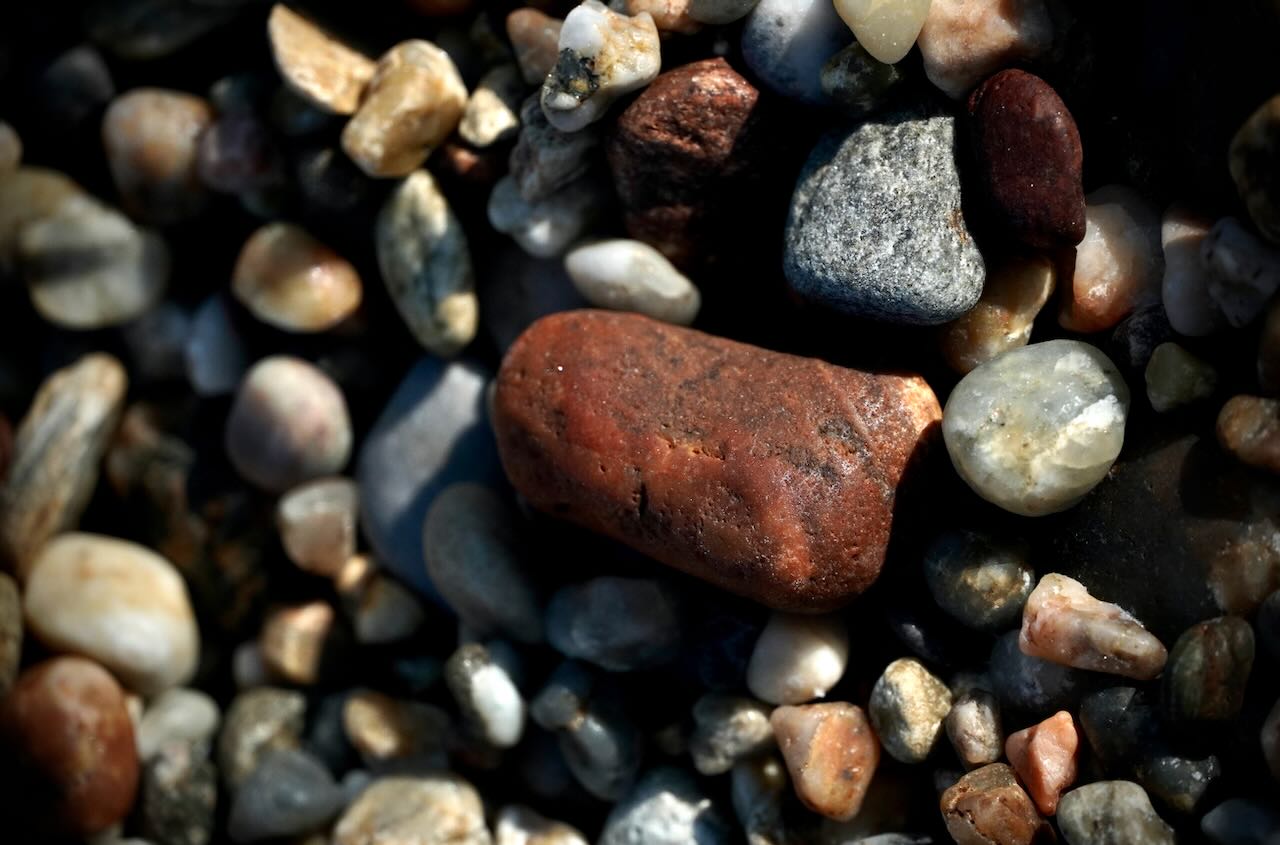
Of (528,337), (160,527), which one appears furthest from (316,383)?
(528,337)

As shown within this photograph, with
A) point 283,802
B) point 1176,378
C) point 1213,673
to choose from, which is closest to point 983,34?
point 1176,378

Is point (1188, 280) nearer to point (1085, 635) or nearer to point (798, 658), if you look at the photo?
point (1085, 635)

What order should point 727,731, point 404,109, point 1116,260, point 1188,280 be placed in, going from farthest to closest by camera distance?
point 404,109
point 727,731
point 1116,260
point 1188,280

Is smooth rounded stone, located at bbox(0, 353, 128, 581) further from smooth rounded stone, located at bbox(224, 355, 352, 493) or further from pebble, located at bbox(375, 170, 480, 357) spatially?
pebble, located at bbox(375, 170, 480, 357)

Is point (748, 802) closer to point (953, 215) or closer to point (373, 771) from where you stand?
point (373, 771)

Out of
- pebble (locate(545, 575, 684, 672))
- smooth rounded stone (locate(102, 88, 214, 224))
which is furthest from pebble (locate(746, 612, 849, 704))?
smooth rounded stone (locate(102, 88, 214, 224))

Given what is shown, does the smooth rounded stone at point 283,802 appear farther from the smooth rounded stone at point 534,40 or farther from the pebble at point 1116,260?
the pebble at point 1116,260
